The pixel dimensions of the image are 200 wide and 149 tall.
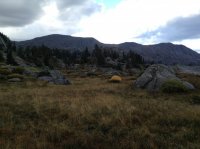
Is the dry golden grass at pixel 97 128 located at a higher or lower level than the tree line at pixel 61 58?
higher

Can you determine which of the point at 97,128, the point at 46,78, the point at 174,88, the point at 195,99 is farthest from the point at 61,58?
the point at 97,128

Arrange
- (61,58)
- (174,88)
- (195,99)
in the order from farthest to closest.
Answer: (61,58), (174,88), (195,99)

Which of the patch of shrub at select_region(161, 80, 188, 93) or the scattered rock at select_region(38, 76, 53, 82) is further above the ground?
the patch of shrub at select_region(161, 80, 188, 93)

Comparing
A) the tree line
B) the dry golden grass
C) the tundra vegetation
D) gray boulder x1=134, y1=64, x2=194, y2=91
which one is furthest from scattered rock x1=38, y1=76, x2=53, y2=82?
the tree line

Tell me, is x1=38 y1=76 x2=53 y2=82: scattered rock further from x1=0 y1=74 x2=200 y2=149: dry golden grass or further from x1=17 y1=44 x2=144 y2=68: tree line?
x1=17 y1=44 x2=144 y2=68: tree line

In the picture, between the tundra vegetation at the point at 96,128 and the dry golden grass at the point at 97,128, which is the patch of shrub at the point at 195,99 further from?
the tundra vegetation at the point at 96,128

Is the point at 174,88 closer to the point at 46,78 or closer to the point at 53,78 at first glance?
the point at 53,78

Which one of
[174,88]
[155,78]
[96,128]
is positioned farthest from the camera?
[155,78]

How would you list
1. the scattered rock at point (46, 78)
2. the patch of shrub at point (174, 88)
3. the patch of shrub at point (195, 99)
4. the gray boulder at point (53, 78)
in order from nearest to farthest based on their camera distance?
1. the patch of shrub at point (195, 99)
2. the patch of shrub at point (174, 88)
3. the gray boulder at point (53, 78)
4. the scattered rock at point (46, 78)

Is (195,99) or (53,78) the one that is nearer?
(195,99)

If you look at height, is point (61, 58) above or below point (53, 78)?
below

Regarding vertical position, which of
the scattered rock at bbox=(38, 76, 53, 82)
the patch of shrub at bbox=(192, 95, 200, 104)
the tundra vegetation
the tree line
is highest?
the tundra vegetation

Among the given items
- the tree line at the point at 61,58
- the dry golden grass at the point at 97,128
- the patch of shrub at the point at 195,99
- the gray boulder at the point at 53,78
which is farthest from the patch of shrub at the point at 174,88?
the tree line at the point at 61,58

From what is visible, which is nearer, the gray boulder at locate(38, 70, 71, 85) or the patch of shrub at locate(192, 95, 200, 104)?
the patch of shrub at locate(192, 95, 200, 104)
